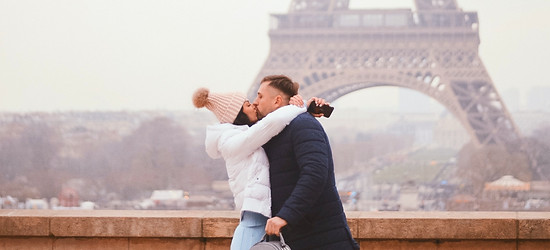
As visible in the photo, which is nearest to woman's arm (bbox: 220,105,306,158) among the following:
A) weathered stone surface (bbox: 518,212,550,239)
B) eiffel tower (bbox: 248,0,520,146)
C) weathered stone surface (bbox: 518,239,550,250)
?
weathered stone surface (bbox: 518,212,550,239)

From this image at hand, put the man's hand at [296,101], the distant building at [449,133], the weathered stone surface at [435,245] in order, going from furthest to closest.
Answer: the distant building at [449,133], the weathered stone surface at [435,245], the man's hand at [296,101]

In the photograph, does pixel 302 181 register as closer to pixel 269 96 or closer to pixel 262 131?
pixel 262 131

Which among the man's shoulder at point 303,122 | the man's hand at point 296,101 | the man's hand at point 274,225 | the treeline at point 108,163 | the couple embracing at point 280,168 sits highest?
the man's hand at point 296,101

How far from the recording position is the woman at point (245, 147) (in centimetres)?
407

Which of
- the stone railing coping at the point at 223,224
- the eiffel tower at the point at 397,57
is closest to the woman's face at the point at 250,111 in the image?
the stone railing coping at the point at 223,224

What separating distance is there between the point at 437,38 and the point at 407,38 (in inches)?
63.3

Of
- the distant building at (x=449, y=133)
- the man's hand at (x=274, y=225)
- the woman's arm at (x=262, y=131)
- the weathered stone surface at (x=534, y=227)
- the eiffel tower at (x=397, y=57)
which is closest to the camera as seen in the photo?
the man's hand at (x=274, y=225)

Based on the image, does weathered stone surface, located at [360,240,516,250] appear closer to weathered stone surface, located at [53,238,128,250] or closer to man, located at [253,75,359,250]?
weathered stone surface, located at [53,238,128,250]

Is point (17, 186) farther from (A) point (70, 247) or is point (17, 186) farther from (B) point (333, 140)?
(A) point (70, 247)

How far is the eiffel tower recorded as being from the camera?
4609 centimetres

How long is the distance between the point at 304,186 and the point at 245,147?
13.3 inches

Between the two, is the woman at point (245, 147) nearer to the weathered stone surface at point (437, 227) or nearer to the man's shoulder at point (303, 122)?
the man's shoulder at point (303, 122)

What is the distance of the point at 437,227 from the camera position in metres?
6.27

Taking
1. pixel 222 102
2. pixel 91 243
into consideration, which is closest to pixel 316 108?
pixel 222 102
